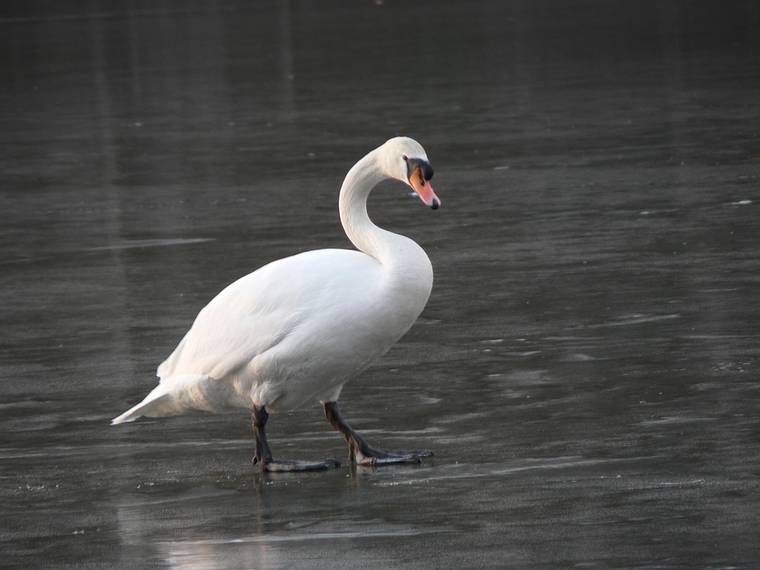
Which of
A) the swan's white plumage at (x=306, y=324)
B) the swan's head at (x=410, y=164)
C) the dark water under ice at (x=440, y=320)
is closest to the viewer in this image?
the dark water under ice at (x=440, y=320)

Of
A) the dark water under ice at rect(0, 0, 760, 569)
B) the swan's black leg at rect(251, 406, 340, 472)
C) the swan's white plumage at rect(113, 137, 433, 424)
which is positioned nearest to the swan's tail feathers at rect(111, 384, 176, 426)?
the swan's white plumage at rect(113, 137, 433, 424)

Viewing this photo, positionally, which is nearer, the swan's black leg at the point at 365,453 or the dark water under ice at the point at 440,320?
the dark water under ice at the point at 440,320

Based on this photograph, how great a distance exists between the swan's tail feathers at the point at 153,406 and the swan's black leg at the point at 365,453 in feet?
2.42

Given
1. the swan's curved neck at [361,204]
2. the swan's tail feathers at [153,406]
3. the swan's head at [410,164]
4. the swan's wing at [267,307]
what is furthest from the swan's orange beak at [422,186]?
the swan's tail feathers at [153,406]

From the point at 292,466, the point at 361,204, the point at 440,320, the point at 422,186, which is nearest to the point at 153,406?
the point at 292,466

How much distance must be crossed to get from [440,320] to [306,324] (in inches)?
149

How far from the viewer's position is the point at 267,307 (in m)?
8.36

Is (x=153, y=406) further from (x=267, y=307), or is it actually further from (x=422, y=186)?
(x=422, y=186)

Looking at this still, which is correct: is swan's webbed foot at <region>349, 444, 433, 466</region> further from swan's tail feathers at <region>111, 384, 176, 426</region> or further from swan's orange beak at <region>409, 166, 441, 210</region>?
swan's orange beak at <region>409, 166, 441, 210</region>

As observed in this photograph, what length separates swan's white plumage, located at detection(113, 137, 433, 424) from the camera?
8.16m

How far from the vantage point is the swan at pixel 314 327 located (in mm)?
8172

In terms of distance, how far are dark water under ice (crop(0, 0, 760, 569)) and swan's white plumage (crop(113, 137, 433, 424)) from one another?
1.23 feet

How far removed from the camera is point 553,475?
7.93 metres

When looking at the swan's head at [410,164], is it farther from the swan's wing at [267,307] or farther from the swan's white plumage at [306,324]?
the swan's wing at [267,307]
